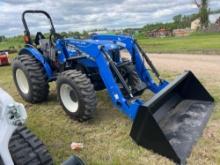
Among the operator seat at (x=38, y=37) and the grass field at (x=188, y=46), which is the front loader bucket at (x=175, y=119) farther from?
the grass field at (x=188, y=46)

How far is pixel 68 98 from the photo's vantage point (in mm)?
6031

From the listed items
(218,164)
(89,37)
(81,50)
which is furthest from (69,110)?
(218,164)

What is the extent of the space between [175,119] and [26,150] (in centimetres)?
280

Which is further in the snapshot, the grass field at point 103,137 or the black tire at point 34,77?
the black tire at point 34,77

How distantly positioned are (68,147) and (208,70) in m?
6.64

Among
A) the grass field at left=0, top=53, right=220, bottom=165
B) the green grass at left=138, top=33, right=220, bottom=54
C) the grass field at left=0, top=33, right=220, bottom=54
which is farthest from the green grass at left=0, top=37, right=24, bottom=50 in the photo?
the grass field at left=0, top=53, right=220, bottom=165

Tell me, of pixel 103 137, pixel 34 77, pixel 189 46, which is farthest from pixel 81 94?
pixel 189 46

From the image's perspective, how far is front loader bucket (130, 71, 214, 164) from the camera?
4.34 metres

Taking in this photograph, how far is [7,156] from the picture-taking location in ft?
7.75

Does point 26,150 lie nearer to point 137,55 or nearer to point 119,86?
point 119,86

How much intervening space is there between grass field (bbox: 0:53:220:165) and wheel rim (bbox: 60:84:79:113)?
0.75ft

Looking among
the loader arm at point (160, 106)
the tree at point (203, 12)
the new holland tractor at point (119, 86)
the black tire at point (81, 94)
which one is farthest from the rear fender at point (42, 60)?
the tree at point (203, 12)

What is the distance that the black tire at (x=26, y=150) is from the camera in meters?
3.04

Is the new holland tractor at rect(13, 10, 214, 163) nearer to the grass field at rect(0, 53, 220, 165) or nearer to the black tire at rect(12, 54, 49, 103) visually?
the black tire at rect(12, 54, 49, 103)
